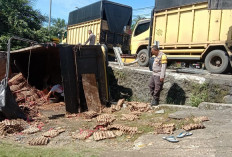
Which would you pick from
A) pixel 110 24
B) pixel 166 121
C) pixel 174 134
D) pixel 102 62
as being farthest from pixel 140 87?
pixel 110 24

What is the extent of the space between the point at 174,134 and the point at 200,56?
5.18 m

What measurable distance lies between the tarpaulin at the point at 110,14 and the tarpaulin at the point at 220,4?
8.24 metres

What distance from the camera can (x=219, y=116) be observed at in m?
4.92

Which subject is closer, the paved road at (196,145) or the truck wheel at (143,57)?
the paved road at (196,145)

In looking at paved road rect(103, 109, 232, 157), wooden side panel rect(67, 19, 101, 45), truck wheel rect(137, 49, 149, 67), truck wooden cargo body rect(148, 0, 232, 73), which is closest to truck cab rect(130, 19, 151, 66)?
truck wheel rect(137, 49, 149, 67)

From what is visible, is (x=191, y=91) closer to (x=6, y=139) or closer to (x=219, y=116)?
(x=219, y=116)

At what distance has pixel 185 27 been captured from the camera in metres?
8.98

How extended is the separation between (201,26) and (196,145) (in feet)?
19.5

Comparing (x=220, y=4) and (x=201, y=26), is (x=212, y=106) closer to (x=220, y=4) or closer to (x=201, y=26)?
(x=220, y=4)

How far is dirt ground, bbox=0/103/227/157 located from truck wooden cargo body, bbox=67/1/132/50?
9306mm

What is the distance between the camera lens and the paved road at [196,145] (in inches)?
135

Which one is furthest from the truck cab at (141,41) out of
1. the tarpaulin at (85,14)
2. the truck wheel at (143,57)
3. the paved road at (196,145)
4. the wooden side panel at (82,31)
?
the paved road at (196,145)

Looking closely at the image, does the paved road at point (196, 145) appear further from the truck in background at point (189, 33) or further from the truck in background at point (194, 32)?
the truck in background at point (194, 32)

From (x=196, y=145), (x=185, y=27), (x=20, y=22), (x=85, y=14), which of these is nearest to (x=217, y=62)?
(x=185, y=27)
